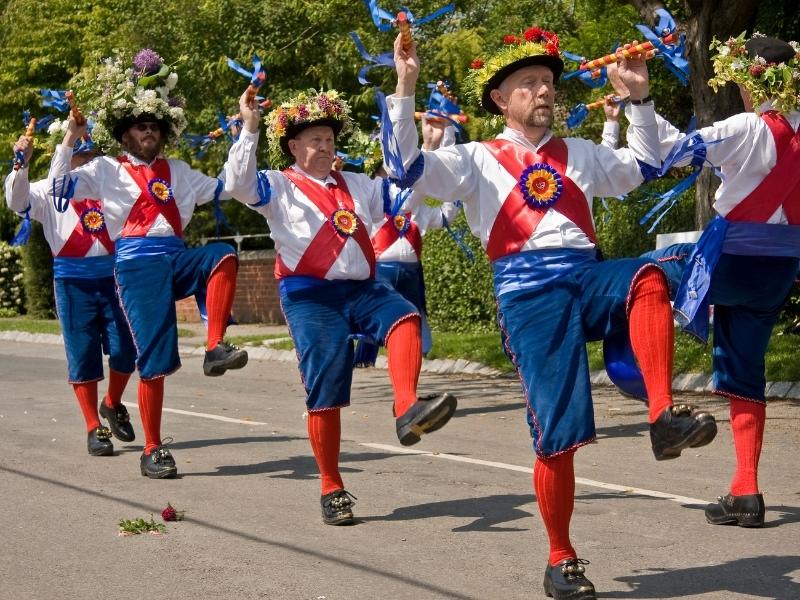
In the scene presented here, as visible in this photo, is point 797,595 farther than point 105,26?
No

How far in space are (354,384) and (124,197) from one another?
6481 mm

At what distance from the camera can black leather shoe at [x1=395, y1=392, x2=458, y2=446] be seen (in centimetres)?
582

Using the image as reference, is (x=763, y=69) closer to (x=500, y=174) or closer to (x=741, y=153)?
(x=741, y=153)

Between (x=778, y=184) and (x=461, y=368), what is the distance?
907 centimetres

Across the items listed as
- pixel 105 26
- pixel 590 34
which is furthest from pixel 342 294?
pixel 105 26

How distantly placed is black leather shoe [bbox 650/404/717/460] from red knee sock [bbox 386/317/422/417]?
1.42m

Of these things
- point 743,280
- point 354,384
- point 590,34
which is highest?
point 590,34

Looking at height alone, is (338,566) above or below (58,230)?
below

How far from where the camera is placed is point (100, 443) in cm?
951

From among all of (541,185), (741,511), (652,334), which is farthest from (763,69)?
(741,511)

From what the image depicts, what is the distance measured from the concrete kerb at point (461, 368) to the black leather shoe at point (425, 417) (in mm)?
4758

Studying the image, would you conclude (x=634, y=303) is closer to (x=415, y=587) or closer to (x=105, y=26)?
(x=415, y=587)

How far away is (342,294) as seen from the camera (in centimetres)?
709

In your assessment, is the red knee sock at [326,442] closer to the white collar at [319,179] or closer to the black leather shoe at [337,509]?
the black leather shoe at [337,509]
